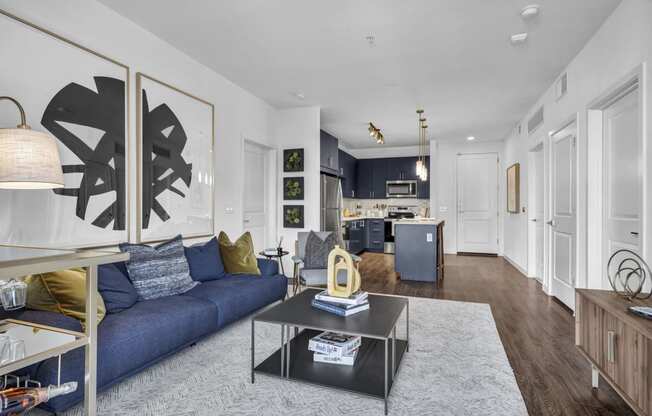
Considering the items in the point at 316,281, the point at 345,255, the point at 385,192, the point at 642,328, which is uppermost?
the point at 385,192

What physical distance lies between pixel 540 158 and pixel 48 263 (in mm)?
5859

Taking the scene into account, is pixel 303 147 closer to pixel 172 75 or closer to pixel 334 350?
pixel 172 75

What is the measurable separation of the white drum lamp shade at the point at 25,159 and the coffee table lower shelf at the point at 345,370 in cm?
162

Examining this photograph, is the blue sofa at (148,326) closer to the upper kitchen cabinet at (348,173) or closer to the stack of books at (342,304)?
the stack of books at (342,304)

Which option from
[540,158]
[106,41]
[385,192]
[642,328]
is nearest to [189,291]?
[106,41]

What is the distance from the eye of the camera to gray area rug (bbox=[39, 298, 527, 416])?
74.0 inches

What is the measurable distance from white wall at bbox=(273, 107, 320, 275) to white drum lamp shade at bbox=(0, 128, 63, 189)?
11.9 ft

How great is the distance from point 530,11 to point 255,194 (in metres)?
3.79

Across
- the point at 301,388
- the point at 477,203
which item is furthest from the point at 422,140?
the point at 301,388

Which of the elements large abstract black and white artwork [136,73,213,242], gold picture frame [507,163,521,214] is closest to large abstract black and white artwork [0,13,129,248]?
large abstract black and white artwork [136,73,213,242]

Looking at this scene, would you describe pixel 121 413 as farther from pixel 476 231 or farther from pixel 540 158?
pixel 476 231

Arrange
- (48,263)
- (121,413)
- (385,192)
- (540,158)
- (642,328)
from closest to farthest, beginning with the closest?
(48,263), (642,328), (121,413), (540,158), (385,192)

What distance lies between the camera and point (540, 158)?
522 cm

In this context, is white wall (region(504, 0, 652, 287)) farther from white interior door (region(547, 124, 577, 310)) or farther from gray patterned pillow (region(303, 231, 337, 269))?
gray patterned pillow (region(303, 231, 337, 269))
